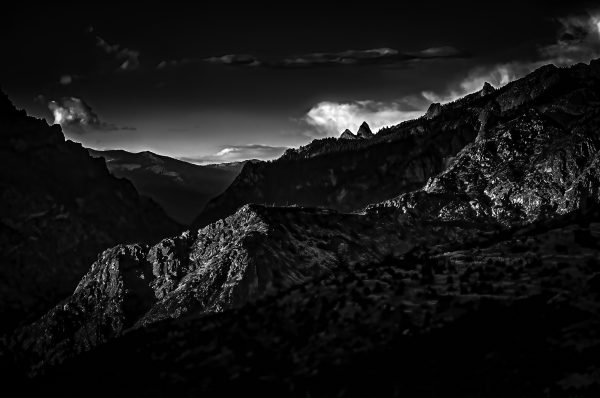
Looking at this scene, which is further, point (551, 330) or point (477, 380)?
point (551, 330)

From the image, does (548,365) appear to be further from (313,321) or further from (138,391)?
(138,391)

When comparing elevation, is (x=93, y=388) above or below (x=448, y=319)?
below

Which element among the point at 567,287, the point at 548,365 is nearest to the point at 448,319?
the point at 567,287

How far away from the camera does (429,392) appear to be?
3991 centimetres

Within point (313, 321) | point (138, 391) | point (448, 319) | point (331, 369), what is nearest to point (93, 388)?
point (138, 391)

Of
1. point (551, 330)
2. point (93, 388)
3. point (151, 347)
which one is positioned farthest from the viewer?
point (151, 347)

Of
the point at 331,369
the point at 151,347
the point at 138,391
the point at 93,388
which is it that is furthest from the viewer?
the point at 151,347

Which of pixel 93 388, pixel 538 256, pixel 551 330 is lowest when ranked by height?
pixel 93 388

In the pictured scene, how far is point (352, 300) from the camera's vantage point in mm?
56875

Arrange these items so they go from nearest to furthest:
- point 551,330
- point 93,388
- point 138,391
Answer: point 551,330
point 138,391
point 93,388

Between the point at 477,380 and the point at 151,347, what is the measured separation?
33799mm

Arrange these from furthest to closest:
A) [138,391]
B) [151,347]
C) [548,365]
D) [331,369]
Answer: [151,347] < [138,391] < [331,369] < [548,365]

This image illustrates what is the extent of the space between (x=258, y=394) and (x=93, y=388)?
57.9 feet

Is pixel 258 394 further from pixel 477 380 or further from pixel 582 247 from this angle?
pixel 582 247
